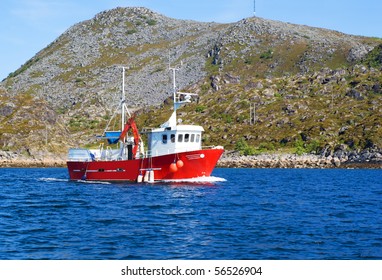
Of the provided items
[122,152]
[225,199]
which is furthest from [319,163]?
[225,199]

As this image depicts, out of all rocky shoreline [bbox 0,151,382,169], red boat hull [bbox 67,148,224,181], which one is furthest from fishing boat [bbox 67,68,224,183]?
rocky shoreline [bbox 0,151,382,169]

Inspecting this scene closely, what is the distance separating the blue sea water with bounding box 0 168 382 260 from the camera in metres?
25.0

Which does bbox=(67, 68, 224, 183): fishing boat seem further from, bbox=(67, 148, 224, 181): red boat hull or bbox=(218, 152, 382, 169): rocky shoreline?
bbox=(218, 152, 382, 169): rocky shoreline

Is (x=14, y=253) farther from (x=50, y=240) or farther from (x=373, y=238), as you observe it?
(x=373, y=238)

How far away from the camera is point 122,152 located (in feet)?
232

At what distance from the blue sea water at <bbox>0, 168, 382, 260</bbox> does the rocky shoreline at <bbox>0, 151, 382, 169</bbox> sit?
72.1m

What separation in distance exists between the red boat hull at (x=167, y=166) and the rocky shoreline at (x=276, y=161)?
6804 centimetres

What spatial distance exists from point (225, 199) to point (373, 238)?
2016 cm

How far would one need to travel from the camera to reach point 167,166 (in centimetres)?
6306

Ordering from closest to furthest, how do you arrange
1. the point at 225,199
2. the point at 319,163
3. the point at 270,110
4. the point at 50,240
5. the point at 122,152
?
the point at 50,240 < the point at 225,199 < the point at 122,152 < the point at 319,163 < the point at 270,110

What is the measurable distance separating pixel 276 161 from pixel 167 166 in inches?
2906

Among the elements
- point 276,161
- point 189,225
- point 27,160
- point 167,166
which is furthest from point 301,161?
point 189,225

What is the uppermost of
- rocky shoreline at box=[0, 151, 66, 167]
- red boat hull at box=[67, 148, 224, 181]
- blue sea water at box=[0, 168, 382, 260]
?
red boat hull at box=[67, 148, 224, 181]

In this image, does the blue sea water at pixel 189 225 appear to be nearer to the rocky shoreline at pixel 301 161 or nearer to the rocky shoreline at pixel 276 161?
the rocky shoreline at pixel 301 161
